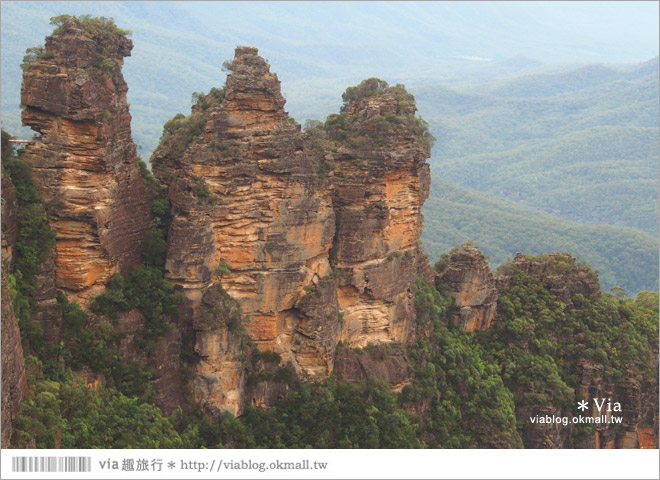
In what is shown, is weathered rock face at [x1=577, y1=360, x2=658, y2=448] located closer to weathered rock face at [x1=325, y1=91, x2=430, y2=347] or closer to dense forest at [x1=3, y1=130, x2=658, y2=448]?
dense forest at [x1=3, y1=130, x2=658, y2=448]

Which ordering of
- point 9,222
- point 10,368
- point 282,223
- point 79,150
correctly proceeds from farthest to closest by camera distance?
point 282,223, point 79,150, point 9,222, point 10,368

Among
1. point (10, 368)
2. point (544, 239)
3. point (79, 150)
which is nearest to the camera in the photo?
point (10, 368)

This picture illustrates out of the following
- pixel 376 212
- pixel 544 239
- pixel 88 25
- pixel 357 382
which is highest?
pixel 88 25

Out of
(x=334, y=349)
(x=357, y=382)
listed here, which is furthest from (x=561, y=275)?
(x=334, y=349)

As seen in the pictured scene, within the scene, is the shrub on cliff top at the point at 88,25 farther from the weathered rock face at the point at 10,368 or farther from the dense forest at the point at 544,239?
the dense forest at the point at 544,239

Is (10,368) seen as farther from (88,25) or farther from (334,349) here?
(334,349)

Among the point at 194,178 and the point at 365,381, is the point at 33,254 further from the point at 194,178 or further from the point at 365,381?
the point at 365,381

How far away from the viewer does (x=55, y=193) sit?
95.3ft

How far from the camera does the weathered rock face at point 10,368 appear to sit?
2314 centimetres

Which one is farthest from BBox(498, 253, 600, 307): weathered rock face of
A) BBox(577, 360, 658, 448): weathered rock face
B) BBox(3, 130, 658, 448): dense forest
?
BBox(577, 360, 658, 448): weathered rock face

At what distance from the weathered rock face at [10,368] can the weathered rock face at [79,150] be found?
13.5ft

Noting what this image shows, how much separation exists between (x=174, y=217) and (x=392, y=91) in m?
11.9

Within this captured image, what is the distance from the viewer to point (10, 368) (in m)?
24.1

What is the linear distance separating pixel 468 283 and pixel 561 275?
251 inches
